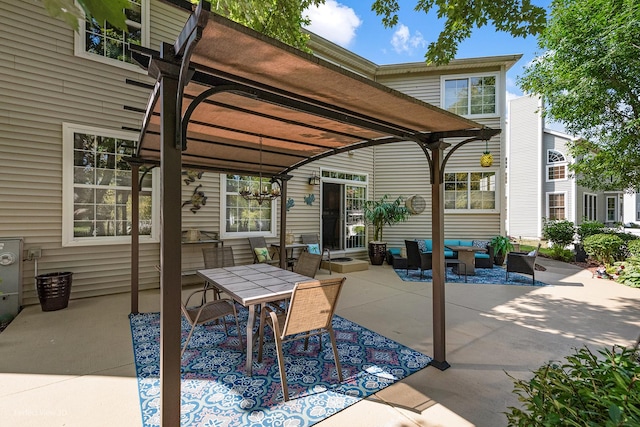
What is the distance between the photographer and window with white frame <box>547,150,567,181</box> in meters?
13.5

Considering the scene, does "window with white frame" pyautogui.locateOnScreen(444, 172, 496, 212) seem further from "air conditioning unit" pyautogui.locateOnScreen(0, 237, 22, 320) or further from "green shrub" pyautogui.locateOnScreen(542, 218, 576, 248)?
"air conditioning unit" pyautogui.locateOnScreen(0, 237, 22, 320)

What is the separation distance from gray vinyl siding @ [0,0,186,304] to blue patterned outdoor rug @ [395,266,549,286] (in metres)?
6.54

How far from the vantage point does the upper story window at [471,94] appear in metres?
9.47

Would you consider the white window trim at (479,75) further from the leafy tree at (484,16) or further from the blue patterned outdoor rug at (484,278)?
the leafy tree at (484,16)

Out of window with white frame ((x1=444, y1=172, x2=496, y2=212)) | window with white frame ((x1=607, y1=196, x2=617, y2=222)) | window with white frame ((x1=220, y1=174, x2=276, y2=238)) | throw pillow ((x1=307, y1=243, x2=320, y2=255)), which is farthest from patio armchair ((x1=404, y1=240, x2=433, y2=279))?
window with white frame ((x1=607, y1=196, x2=617, y2=222))

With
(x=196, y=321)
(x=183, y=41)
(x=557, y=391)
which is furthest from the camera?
(x=196, y=321)

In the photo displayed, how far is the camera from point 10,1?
15.6 feet

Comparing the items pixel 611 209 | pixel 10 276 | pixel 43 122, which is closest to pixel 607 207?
pixel 611 209

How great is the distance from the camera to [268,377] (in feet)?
9.28

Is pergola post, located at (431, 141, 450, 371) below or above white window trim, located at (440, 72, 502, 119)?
below

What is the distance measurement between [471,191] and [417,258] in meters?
3.92

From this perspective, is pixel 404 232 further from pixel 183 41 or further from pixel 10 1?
pixel 10 1

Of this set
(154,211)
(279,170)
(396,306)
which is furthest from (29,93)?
(396,306)

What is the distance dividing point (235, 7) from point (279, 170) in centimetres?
266
